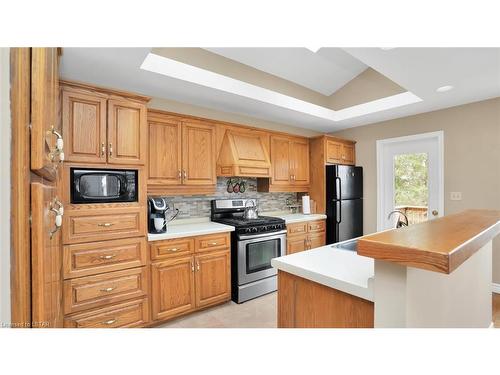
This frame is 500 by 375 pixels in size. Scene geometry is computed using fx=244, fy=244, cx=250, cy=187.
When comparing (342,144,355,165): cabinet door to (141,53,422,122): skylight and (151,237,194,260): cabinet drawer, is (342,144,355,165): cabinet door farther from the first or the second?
(151,237,194,260): cabinet drawer

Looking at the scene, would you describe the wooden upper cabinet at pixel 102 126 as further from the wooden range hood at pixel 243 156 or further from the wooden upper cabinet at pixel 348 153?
the wooden upper cabinet at pixel 348 153

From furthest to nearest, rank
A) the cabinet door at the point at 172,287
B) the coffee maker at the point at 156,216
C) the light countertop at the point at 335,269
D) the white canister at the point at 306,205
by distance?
1. the white canister at the point at 306,205
2. the coffee maker at the point at 156,216
3. the cabinet door at the point at 172,287
4. the light countertop at the point at 335,269

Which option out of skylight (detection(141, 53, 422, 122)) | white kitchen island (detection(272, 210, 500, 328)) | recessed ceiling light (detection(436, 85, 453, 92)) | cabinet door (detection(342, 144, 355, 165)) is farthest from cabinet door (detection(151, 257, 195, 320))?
recessed ceiling light (detection(436, 85, 453, 92))

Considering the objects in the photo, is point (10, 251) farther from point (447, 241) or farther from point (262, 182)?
point (262, 182)

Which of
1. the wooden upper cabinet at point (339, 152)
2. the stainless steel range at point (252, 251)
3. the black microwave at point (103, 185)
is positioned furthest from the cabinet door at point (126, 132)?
the wooden upper cabinet at point (339, 152)

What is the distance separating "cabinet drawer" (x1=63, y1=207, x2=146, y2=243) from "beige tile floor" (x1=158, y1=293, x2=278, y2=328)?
1.00 meters

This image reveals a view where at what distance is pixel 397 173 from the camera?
3.85 meters

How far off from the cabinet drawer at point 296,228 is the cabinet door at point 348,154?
1.40 m

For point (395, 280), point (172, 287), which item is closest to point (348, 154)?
point (172, 287)

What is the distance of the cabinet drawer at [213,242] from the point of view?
254cm

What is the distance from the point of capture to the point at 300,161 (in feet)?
12.9

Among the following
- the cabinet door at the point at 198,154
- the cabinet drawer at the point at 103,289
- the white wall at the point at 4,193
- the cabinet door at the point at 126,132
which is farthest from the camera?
the cabinet door at the point at 198,154

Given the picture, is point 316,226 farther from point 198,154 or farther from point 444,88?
point 444,88
